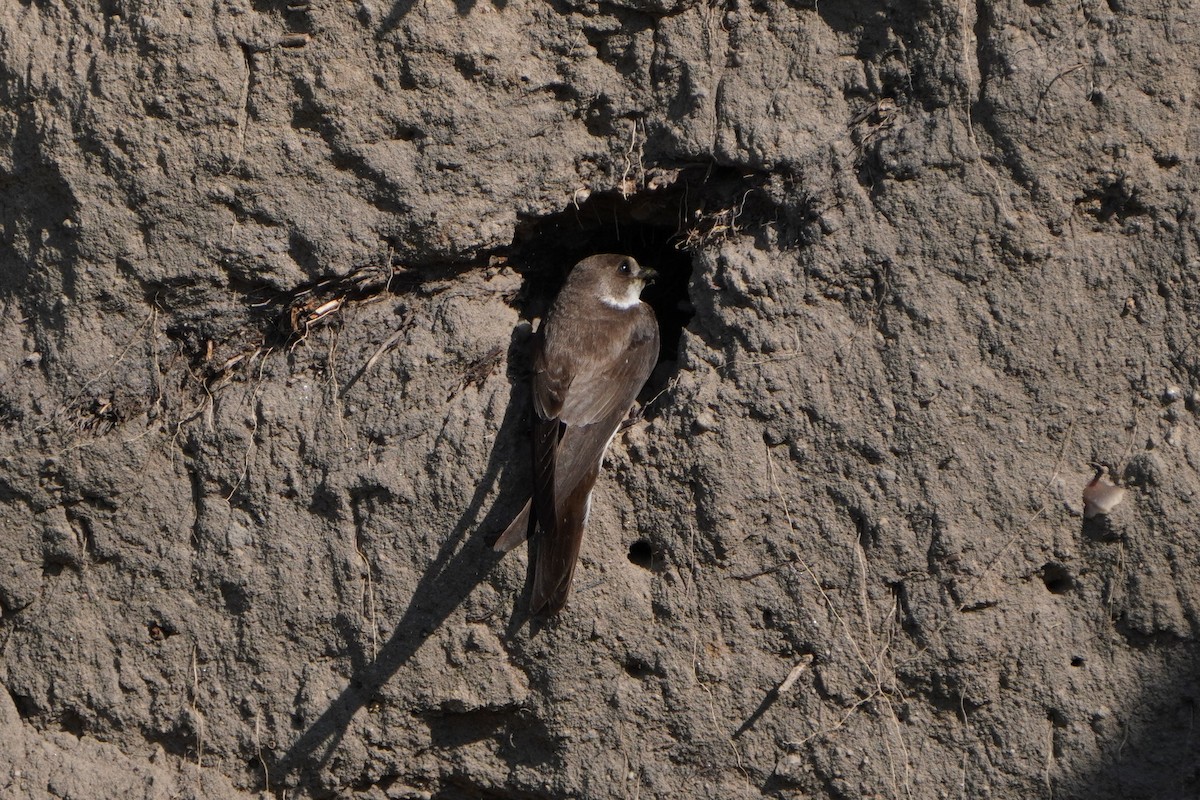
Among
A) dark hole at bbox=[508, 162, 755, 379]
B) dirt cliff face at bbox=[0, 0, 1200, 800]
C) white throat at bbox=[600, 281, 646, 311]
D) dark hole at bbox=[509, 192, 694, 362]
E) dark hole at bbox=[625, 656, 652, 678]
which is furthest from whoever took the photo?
white throat at bbox=[600, 281, 646, 311]

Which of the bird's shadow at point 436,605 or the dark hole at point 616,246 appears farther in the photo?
the dark hole at point 616,246

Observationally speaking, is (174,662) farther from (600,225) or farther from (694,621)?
(600,225)

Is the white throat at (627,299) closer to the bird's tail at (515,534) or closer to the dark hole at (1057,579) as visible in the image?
the bird's tail at (515,534)

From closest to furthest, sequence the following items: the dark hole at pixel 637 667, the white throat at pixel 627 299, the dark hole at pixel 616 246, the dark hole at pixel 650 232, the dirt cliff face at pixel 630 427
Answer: the dirt cliff face at pixel 630 427 → the dark hole at pixel 637 667 → the dark hole at pixel 650 232 → the dark hole at pixel 616 246 → the white throat at pixel 627 299

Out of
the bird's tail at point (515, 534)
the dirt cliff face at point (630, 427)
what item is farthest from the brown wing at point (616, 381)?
the bird's tail at point (515, 534)

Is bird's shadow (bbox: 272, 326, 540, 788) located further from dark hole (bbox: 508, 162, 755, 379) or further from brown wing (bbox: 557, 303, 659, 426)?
dark hole (bbox: 508, 162, 755, 379)

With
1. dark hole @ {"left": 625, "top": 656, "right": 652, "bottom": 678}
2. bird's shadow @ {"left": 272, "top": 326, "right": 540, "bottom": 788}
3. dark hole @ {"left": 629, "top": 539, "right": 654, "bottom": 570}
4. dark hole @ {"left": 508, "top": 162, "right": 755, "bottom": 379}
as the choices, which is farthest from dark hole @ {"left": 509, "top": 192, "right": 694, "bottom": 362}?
dark hole @ {"left": 625, "top": 656, "right": 652, "bottom": 678}
